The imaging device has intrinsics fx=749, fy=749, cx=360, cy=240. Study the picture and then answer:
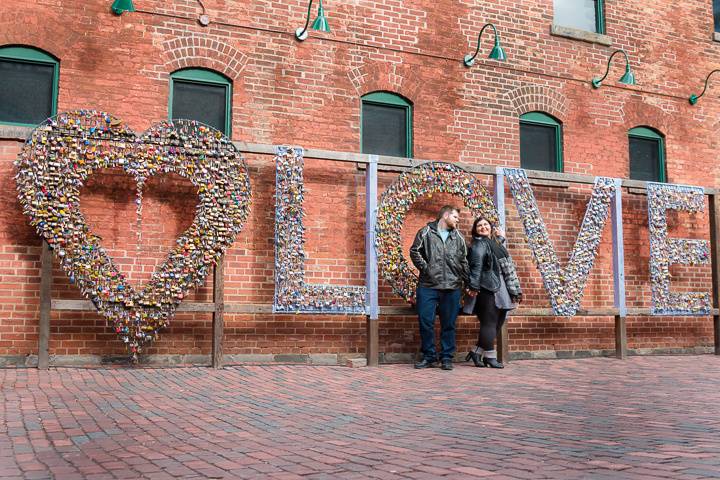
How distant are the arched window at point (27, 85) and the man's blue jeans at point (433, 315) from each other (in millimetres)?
5321

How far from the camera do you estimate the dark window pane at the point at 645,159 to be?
524 inches

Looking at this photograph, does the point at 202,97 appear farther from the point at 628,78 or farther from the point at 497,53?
the point at 628,78

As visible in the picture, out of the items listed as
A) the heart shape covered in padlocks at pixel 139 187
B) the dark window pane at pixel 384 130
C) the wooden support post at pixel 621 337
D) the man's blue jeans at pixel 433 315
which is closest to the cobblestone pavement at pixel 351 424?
the man's blue jeans at pixel 433 315

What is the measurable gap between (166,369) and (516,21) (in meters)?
7.94

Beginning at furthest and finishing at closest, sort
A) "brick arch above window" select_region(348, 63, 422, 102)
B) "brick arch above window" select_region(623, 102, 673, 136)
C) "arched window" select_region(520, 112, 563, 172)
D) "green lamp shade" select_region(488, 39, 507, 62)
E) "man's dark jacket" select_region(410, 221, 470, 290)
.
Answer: "brick arch above window" select_region(623, 102, 673, 136) < "arched window" select_region(520, 112, 563, 172) < "green lamp shade" select_region(488, 39, 507, 62) < "brick arch above window" select_region(348, 63, 422, 102) < "man's dark jacket" select_region(410, 221, 470, 290)

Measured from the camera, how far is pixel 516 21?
12.4m

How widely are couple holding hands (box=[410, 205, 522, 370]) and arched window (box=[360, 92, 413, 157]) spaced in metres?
1.70

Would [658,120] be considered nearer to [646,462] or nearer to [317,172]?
[317,172]

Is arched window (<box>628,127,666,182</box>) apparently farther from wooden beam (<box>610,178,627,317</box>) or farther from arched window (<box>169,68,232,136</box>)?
arched window (<box>169,68,232,136</box>)

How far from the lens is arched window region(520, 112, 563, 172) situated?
40.6ft

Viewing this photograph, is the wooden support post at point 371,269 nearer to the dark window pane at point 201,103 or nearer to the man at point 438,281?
the man at point 438,281

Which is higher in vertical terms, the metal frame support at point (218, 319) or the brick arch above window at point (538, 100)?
the brick arch above window at point (538, 100)

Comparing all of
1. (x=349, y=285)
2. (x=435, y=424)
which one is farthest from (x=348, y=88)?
(x=435, y=424)

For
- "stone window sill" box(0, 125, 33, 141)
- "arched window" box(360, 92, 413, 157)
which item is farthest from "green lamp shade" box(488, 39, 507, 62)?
"stone window sill" box(0, 125, 33, 141)
